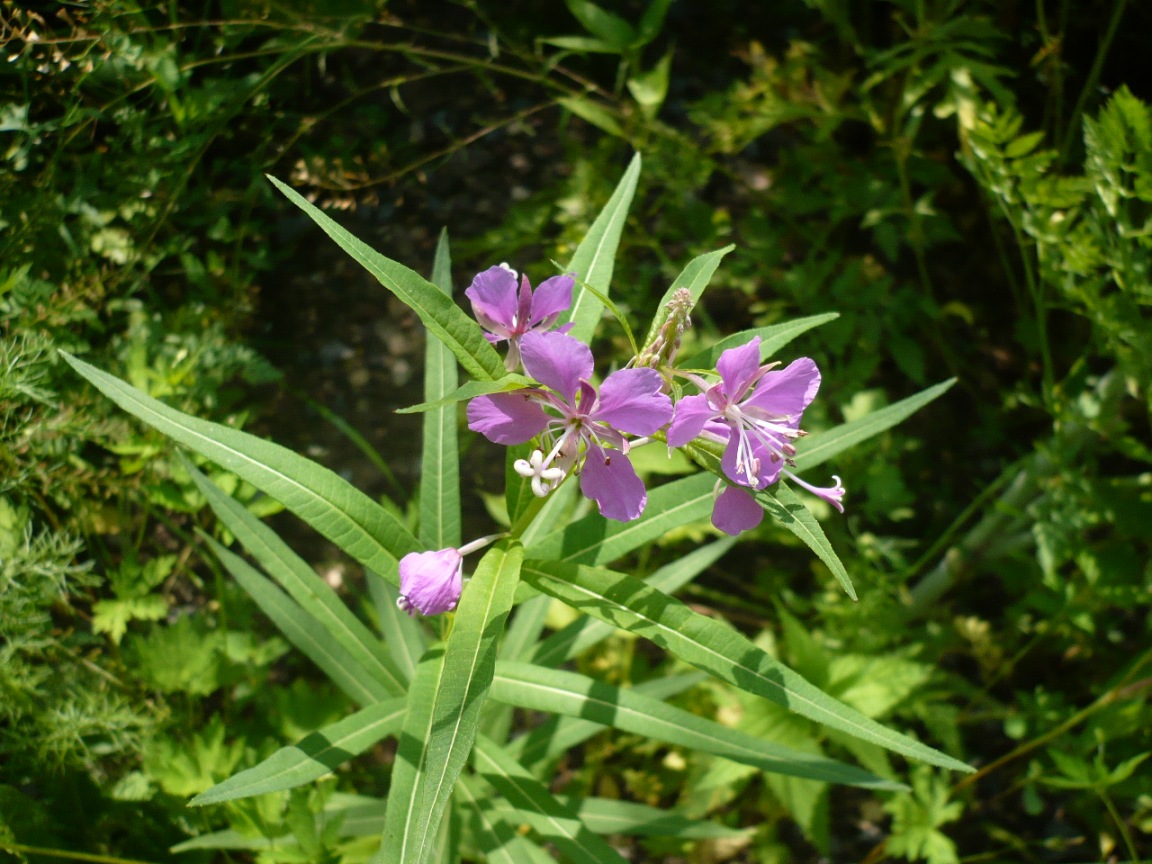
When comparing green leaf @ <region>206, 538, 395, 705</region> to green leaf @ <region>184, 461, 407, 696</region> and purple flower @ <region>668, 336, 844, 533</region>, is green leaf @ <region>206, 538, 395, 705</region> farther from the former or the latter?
purple flower @ <region>668, 336, 844, 533</region>

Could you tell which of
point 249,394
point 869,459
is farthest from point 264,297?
point 869,459

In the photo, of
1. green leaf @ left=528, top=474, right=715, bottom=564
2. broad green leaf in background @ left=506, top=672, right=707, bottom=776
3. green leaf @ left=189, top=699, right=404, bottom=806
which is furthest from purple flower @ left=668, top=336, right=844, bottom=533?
broad green leaf in background @ left=506, top=672, right=707, bottom=776

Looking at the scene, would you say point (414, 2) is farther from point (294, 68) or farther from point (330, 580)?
point (330, 580)

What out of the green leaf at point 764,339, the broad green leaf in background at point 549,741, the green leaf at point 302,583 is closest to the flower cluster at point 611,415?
the green leaf at point 764,339

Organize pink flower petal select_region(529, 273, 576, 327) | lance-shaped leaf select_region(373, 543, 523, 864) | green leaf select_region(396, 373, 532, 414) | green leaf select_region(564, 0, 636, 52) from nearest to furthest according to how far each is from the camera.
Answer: green leaf select_region(396, 373, 532, 414), lance-shaped leaf select_region(373, 543, 523, 864), pink flower petal select_region(529, 273, 576, 327), green leaf select_region(564, 0, 636, 52)

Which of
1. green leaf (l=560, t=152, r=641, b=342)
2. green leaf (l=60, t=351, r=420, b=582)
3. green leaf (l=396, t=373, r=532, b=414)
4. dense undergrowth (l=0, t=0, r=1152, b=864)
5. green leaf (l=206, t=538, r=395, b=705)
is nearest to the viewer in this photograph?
green leaf (l=396, t=373, r=532, b=414)

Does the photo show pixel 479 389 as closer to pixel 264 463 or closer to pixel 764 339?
pixel 264 463
